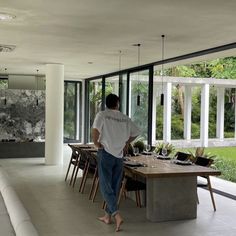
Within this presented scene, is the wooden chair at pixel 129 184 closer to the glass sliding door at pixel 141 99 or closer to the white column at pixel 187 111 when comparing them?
the glass sliding door at pixel 141 99

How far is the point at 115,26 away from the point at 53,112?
4.99 meters

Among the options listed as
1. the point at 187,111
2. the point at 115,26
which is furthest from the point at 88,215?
the point at 187,111

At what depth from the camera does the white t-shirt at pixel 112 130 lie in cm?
484

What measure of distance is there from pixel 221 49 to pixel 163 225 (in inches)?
132

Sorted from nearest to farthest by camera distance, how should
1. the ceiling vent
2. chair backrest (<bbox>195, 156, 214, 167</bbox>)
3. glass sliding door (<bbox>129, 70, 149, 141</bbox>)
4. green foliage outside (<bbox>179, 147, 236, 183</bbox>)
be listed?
chair backrest (<bbox>195, 156, 214, 167</bbox>) < the ceiling vent < glass sliding door (<bbox>129, 70, 149, 141</bbox>) < green foliage outside (<bbox>179, 147, 236, 183</bbox>)

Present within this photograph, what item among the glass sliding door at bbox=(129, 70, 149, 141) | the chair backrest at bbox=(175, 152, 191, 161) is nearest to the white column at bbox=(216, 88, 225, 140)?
the glass sliding door at bbox=(129, 70, 149, 141)

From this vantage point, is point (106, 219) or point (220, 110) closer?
point (106, 219)

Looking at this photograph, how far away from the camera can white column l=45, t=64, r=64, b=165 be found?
1007cm

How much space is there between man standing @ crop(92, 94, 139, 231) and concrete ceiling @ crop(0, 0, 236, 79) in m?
1.10

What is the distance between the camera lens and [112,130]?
193 inches

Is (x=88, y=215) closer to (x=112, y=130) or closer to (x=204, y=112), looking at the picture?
(x=112, y=130)

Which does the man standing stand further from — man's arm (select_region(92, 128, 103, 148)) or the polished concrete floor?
the polished concrete floor

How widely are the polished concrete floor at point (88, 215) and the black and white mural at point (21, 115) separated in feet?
17.3

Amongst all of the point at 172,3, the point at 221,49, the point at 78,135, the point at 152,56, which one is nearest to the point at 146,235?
the point at 172,3
